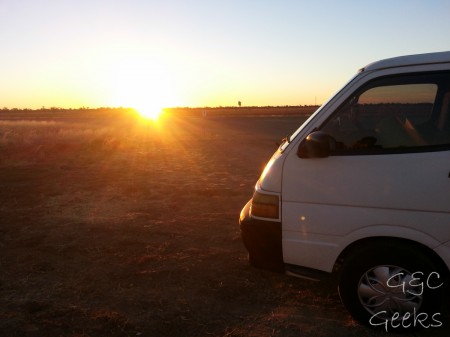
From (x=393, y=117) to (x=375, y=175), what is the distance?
23.1 inches

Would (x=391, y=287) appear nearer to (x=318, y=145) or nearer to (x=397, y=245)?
(x=397, y=245)

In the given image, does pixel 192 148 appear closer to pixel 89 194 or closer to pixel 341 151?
Answer: pixel 89 194

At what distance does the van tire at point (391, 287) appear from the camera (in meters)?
3.22

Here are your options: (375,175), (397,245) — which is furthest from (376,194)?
(397,245)

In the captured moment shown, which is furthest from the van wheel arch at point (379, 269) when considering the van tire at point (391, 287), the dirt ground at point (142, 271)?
the dirt ground at point (142, 271)

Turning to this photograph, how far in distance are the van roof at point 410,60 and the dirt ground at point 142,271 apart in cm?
212

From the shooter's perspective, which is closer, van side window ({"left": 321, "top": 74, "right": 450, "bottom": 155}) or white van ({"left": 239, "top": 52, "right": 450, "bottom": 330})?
white van ({"left": 239, "top": 52, "right": 450, "bottom": 330})

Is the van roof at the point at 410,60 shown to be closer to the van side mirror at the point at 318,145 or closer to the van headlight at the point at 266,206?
the van side mirror at the point at 318,145

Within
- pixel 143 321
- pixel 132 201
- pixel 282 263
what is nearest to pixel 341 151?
pixel 282 263

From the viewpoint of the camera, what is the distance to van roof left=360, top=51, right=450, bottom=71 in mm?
3234

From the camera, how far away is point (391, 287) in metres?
3.30

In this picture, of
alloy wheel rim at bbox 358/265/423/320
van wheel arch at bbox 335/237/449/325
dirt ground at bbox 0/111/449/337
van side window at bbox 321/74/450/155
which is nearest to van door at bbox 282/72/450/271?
van side window at bbox 321/74/450/155

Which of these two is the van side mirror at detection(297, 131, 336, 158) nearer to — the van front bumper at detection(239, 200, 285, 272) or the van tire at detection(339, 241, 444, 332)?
the van front bumper at detection(239, 200, 285, 272)

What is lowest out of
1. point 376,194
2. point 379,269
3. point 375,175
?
point 379,269
